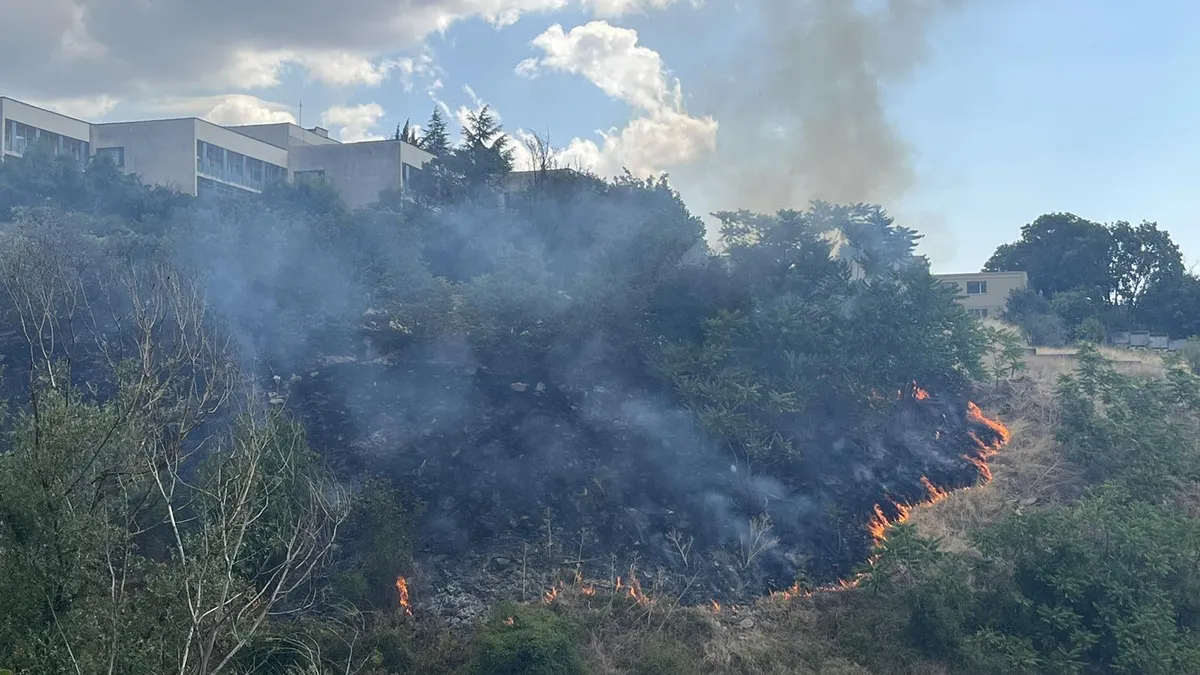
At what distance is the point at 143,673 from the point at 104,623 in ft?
2.54

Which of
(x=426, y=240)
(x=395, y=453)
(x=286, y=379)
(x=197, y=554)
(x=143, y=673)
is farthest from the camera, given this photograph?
(x=426, y=240)

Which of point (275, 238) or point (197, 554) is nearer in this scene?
point (197, 554)

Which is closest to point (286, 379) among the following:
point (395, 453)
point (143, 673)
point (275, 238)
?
point (395, 453)

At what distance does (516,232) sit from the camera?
32000mm

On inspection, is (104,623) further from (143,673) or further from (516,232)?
(516,232)

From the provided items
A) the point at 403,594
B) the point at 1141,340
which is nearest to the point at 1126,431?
the point at 403,594

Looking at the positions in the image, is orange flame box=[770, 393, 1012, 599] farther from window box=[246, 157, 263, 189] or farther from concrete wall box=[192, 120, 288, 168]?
window box=[246, 157, 263, 189]

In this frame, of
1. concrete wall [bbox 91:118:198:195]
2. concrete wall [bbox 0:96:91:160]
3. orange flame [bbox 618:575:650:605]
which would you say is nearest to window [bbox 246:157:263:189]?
concrete wall [bbox 91:118:198:195]

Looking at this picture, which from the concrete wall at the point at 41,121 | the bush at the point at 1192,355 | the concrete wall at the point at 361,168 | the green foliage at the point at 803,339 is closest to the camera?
the green foliage at the point at 803,339

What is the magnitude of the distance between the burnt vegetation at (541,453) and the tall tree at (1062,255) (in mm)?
29300

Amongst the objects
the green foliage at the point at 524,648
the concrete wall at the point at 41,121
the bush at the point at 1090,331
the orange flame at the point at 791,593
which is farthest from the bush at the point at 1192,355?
the concrete wall at the point at 41,121

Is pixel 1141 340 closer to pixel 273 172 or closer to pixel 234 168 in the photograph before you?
pixel 273 172

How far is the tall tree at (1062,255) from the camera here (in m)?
53.7

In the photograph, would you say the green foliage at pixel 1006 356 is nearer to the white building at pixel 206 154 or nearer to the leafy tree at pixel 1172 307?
the white building at pixel 206 154
